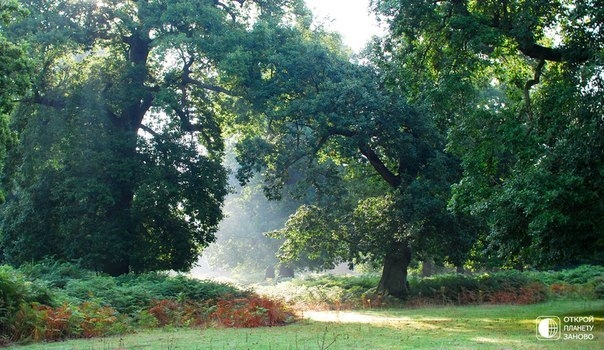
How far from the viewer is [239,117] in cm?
2827


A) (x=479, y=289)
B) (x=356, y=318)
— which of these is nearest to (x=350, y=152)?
(x=356, y=318)

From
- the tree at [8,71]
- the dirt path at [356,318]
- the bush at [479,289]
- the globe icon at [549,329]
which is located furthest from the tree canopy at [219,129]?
the globe icon at [549,329]

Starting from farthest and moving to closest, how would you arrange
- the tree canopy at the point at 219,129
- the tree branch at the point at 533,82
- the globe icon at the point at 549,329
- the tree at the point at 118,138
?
the tree at the point at 118,138, the tree canopy at the point at 219,129, the tree branch at the point at 533,82, the globe icon at the point at 549,329

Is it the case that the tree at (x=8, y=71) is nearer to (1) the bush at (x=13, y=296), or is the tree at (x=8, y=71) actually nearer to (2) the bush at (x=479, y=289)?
(1) the bush at (x=13, y=296)

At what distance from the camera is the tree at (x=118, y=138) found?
25781 mm

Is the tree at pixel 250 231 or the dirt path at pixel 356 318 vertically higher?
the tree at pixel 250 231

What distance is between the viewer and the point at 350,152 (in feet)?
79.0

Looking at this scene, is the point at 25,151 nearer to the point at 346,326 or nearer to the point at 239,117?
the point at 239,117

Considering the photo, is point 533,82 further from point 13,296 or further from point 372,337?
point 13,296

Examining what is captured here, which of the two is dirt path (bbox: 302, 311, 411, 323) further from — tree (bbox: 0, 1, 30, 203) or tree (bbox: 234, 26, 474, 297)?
tree (bbox: 0, 1, 30, 203)

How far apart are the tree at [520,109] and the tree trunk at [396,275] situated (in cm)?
978

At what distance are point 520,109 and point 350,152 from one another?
838 centimetres

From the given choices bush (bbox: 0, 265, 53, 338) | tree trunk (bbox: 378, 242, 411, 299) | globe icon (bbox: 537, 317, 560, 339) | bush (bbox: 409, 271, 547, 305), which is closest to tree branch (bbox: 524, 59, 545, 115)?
globe icon (bbox: 537, 317, 560, 339)

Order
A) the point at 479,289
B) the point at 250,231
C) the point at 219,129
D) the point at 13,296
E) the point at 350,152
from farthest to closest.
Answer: the point at 250,231 < the point at 219,129 < the point at 479,289 < the point at 350,152 < the point at 13,296
